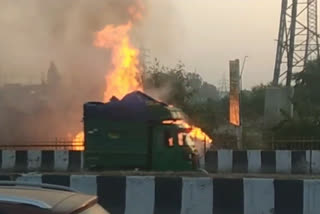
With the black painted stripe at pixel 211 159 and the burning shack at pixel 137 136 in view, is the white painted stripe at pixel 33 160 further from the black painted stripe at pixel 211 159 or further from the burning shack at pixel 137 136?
the black painted stripe at pixel 211 159

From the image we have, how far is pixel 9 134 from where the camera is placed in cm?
3625

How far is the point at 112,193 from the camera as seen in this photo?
1058 cm

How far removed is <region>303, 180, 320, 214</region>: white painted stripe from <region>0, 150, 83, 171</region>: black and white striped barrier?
12.4 metres

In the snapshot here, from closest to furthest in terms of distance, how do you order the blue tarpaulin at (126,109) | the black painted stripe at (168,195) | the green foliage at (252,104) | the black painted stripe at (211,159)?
the black painted stripe at (168,195), the blue tarpaulin at (126,109), the black painted stripe at (211,159), the green foliage at (252,104)

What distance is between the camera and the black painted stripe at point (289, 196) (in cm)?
1007

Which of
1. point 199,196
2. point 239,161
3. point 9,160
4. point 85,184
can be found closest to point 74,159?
point 9,160

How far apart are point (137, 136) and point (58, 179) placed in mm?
8274

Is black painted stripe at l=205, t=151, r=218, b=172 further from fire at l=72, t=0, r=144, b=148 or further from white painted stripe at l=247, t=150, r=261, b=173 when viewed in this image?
fire at l=72, t=0, r=144, b=148

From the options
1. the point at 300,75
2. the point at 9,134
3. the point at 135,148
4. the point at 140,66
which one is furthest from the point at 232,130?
the point at 300,75

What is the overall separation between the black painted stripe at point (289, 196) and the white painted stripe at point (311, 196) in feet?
0.21

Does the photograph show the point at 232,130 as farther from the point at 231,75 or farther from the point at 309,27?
the point at 309,27

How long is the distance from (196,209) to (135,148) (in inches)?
353

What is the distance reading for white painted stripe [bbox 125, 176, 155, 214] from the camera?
1038cm

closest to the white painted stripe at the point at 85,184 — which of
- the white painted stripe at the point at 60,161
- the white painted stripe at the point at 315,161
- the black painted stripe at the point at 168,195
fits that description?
the black painted stripe at the point at 168,195
